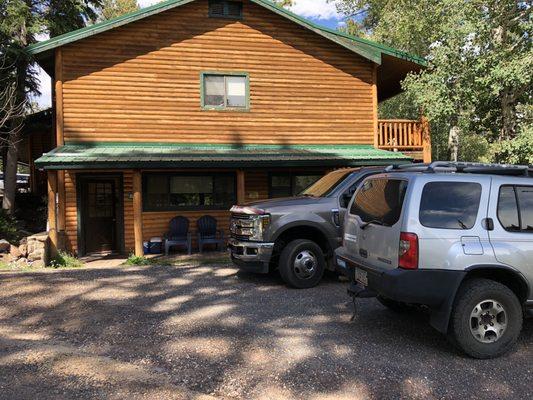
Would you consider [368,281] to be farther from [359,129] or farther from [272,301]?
[359,129]

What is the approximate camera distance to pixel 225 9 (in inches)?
506

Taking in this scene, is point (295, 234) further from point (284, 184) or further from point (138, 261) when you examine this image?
point (284, 184)

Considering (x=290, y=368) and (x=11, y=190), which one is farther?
(x=11, y=190)

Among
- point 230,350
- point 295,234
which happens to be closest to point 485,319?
point 230,350

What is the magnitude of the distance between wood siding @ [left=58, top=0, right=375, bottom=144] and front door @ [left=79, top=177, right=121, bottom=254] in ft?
4.46

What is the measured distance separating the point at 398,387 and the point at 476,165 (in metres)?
2.55

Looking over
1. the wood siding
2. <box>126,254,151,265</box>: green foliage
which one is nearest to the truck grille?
<box>126,254,151,265</box>: green foliage

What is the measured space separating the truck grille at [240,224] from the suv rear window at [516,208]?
378cm

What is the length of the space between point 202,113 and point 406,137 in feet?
20.9

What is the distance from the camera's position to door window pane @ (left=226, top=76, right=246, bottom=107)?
12.9m

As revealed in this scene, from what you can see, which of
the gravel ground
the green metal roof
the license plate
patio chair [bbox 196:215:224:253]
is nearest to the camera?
the gravel ground

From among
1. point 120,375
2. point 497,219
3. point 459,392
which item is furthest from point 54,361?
point 497,219

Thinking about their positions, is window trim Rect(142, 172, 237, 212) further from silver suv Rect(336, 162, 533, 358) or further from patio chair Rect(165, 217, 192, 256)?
silver suv Rect(336, 162, 533, 358)

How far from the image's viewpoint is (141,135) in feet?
A: 40.0
